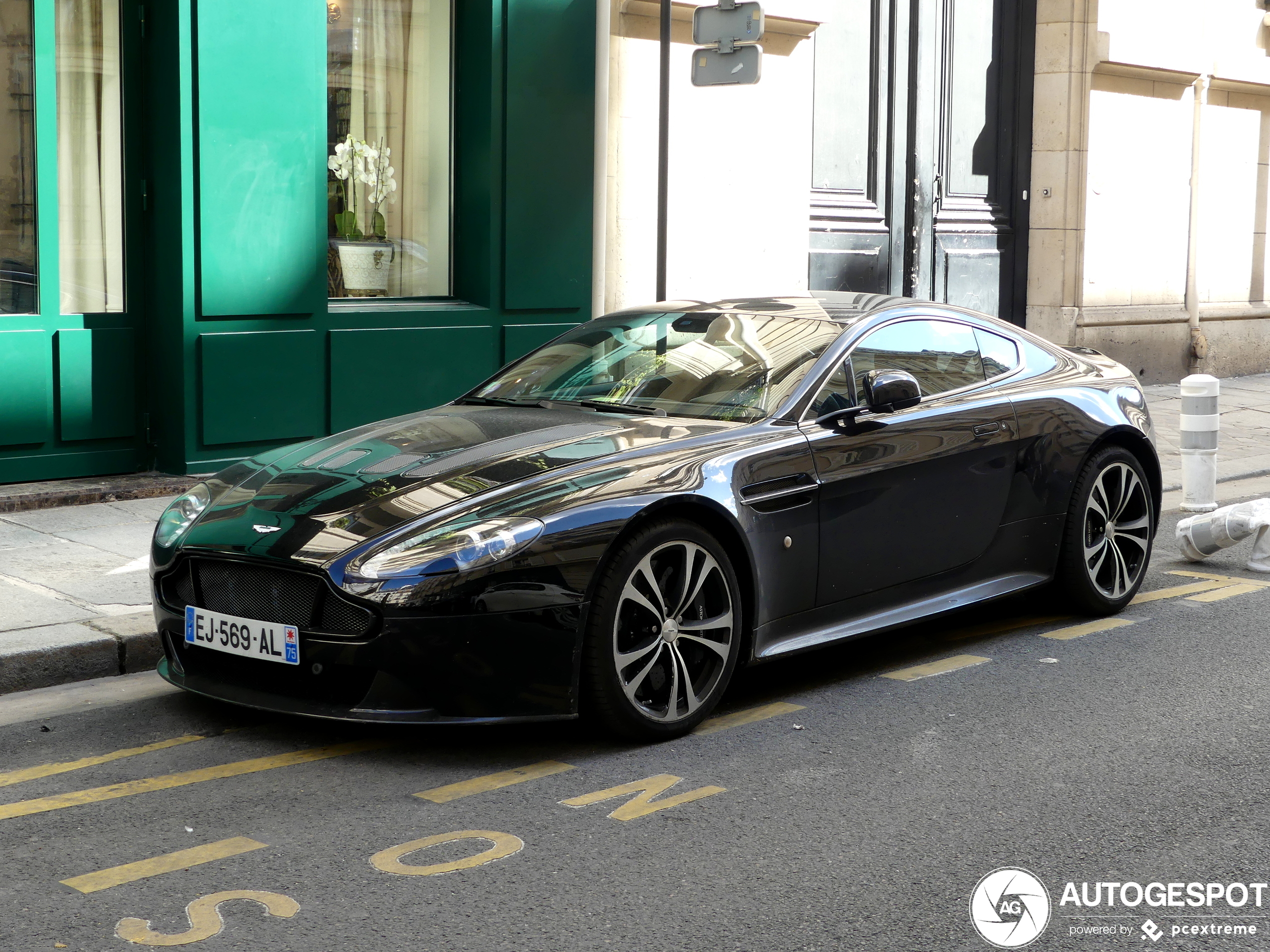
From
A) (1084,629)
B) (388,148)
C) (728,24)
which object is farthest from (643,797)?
(388,148)

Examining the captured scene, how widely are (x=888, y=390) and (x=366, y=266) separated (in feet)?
18.7

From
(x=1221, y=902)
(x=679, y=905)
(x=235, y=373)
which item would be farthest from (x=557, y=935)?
(x=235, y=373)

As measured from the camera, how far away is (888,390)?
17.5ft

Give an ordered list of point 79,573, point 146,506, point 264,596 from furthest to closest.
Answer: point 146,506
point 79,573
point 264,596

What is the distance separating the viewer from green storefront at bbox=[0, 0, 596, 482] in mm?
8711

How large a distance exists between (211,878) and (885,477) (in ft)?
9.08

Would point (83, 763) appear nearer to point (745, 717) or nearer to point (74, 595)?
point (74, 595)

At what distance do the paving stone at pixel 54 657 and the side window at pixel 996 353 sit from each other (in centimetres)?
354

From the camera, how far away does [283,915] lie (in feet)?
11.1

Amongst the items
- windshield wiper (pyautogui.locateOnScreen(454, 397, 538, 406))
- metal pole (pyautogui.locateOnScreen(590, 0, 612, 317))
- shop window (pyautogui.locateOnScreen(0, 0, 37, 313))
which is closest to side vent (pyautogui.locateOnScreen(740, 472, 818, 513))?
windshield wiper (pyautogui.locateOnScreen(454, 397, 538, 406))

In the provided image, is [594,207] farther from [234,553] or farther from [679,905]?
[679,905]

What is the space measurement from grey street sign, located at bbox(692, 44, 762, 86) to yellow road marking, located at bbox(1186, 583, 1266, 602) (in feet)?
12.7

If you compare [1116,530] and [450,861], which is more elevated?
[1116,530]

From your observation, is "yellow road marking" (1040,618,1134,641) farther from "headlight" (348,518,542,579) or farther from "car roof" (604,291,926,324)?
"headlight" (348,518,542,579)
